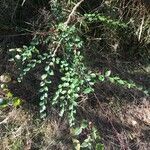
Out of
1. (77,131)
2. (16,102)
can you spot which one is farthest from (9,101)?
(77,131)

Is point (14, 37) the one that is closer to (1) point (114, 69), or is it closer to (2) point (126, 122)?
(1) point (114, 69)

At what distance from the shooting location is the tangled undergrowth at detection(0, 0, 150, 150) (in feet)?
8.59

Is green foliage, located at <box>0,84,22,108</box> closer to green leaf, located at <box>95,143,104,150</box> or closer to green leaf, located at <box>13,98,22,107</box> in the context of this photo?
green leaf, located at <box>13,98,22,107</box>

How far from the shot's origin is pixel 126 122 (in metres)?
2.82

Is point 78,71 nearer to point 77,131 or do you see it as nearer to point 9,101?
point 77,131

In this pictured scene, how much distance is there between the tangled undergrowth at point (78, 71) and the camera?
2619 mm

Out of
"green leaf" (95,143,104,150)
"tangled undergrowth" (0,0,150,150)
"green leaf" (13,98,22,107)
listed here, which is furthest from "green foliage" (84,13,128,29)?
"green leaf" (95,143,104,150)

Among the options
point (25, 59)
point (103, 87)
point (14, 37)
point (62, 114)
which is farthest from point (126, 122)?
point (14, 37)

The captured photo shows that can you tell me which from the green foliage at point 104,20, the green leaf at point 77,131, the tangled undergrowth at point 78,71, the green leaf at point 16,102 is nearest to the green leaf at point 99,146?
the tangled undergrowth at point 78,71

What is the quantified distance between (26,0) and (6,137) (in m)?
0.98

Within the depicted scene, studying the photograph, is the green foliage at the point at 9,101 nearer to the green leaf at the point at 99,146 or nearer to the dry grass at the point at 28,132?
the dry grass at the point at 28,132

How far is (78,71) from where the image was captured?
2607 mm

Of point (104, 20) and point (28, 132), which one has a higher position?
point (104, 20)

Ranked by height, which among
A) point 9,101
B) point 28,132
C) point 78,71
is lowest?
point 28,132
